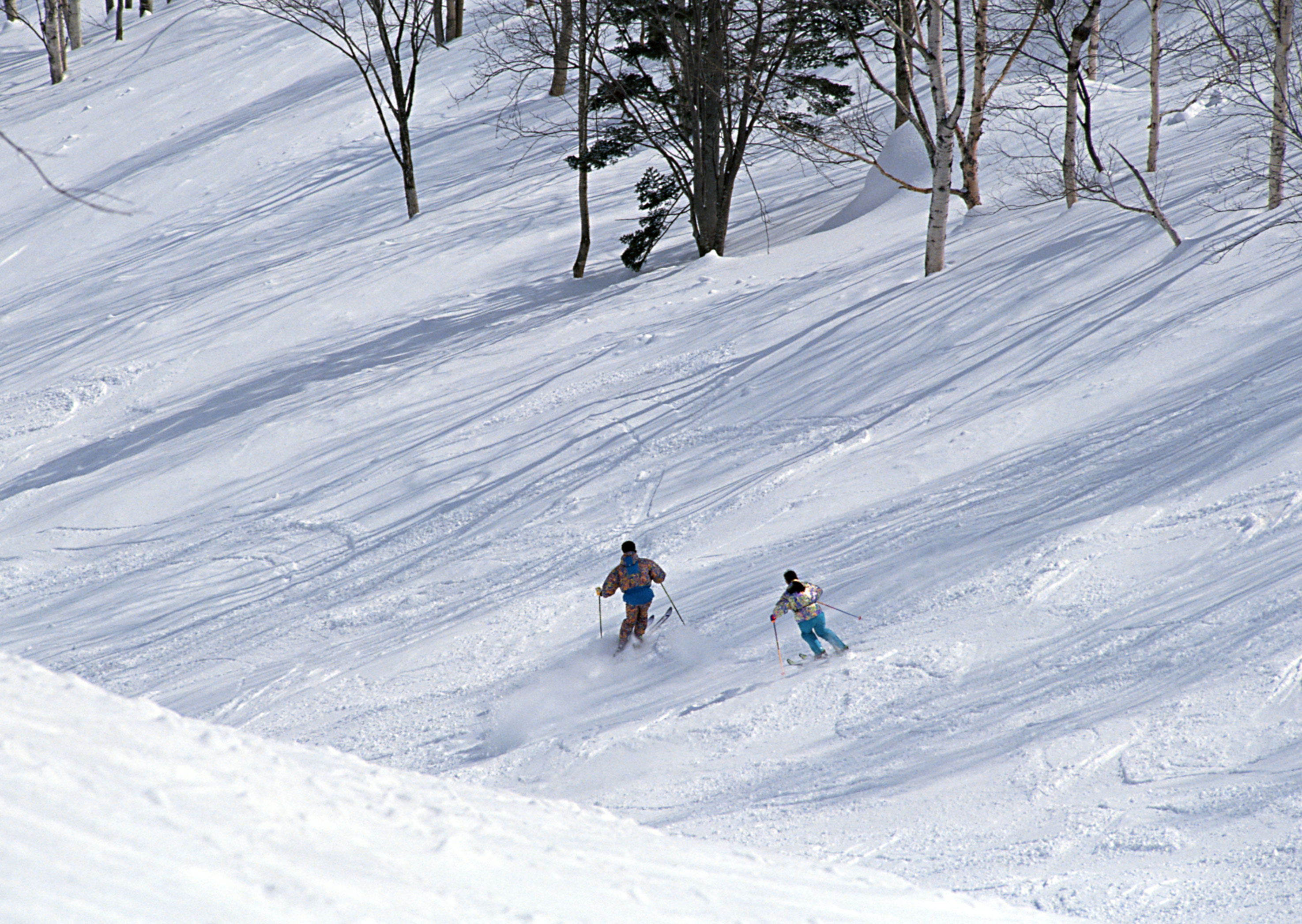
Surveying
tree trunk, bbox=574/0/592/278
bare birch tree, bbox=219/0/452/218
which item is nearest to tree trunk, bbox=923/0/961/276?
tree trunk, bbox=574/0/592/278

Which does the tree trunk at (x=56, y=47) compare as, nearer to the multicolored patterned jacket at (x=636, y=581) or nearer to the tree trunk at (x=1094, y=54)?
the tree trunk at (x=1094, y=54)

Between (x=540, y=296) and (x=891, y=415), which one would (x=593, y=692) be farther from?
(x=540, y=296)

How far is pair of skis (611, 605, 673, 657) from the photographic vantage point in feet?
34.4

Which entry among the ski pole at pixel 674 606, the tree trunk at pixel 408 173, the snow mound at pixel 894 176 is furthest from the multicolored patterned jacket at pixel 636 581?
the tree trunk at pixel 408 173

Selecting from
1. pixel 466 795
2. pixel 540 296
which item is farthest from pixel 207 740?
pixel 540 296

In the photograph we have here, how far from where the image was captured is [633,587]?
409 inches

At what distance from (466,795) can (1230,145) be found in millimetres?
17388

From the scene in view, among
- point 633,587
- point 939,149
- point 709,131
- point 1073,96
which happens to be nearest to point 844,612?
point 633,587

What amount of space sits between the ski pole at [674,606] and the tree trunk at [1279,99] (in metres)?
9.58

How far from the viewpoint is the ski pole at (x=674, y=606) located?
10.6m

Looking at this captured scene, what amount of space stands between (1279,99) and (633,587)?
1089 centimetres

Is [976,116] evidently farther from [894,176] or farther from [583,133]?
[583,133]

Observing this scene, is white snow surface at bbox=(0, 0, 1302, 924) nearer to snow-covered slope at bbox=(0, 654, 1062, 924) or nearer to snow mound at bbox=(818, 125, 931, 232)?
snow-covered slope at bbox=(0, 654, 1062, 924)

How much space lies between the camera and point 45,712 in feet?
16.1
